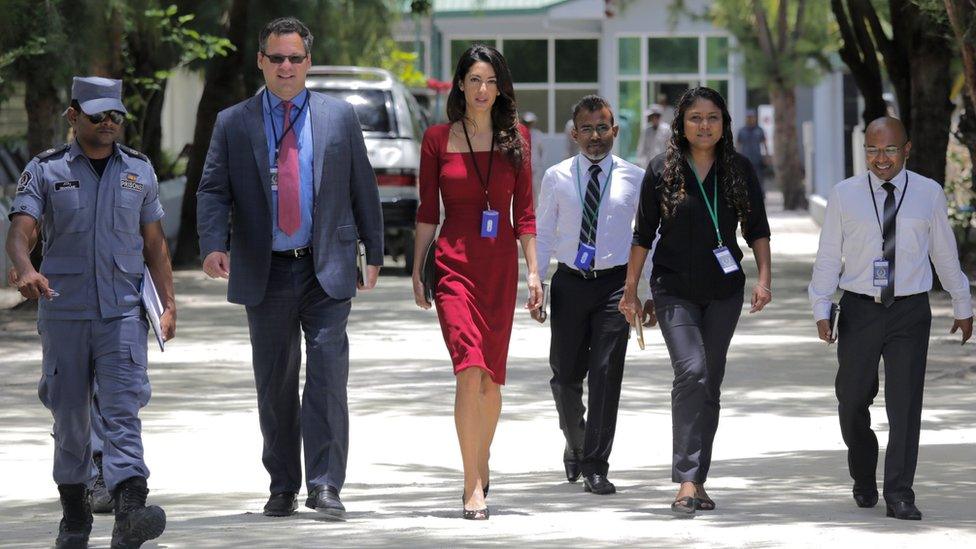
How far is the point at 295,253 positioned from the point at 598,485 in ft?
5.85

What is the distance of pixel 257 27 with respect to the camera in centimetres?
2391

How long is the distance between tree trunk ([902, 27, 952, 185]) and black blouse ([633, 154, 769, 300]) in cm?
1170

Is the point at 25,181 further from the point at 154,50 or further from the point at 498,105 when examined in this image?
the point at 154,50

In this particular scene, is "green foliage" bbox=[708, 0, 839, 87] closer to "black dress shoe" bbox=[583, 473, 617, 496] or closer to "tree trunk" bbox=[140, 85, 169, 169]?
"tree trunk" bbox=[140, 85, 169, 169]

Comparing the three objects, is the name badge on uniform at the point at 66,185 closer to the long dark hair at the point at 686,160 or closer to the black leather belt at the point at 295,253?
the black leather belt at the point at 295,253

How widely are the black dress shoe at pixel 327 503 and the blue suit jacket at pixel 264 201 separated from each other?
773 mm

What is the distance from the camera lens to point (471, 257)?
26.1 feet

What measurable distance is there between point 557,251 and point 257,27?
51.0 ft

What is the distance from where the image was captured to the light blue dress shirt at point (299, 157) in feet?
25.7

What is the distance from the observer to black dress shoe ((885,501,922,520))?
783 cm

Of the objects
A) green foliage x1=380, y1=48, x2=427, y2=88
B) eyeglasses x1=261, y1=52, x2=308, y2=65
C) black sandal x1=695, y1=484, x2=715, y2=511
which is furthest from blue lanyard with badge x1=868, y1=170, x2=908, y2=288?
green foliage x1=380, y1=48, x2=427, y2=88

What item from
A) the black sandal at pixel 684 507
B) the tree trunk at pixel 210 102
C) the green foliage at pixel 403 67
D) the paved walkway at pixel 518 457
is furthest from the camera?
the green foliage at pixel 403 67

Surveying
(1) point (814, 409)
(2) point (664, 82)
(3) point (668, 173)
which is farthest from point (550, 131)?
(3) point (668, 173)

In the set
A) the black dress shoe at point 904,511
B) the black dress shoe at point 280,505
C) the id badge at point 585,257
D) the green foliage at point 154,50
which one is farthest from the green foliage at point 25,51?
the black dress shoe at point 904,511
